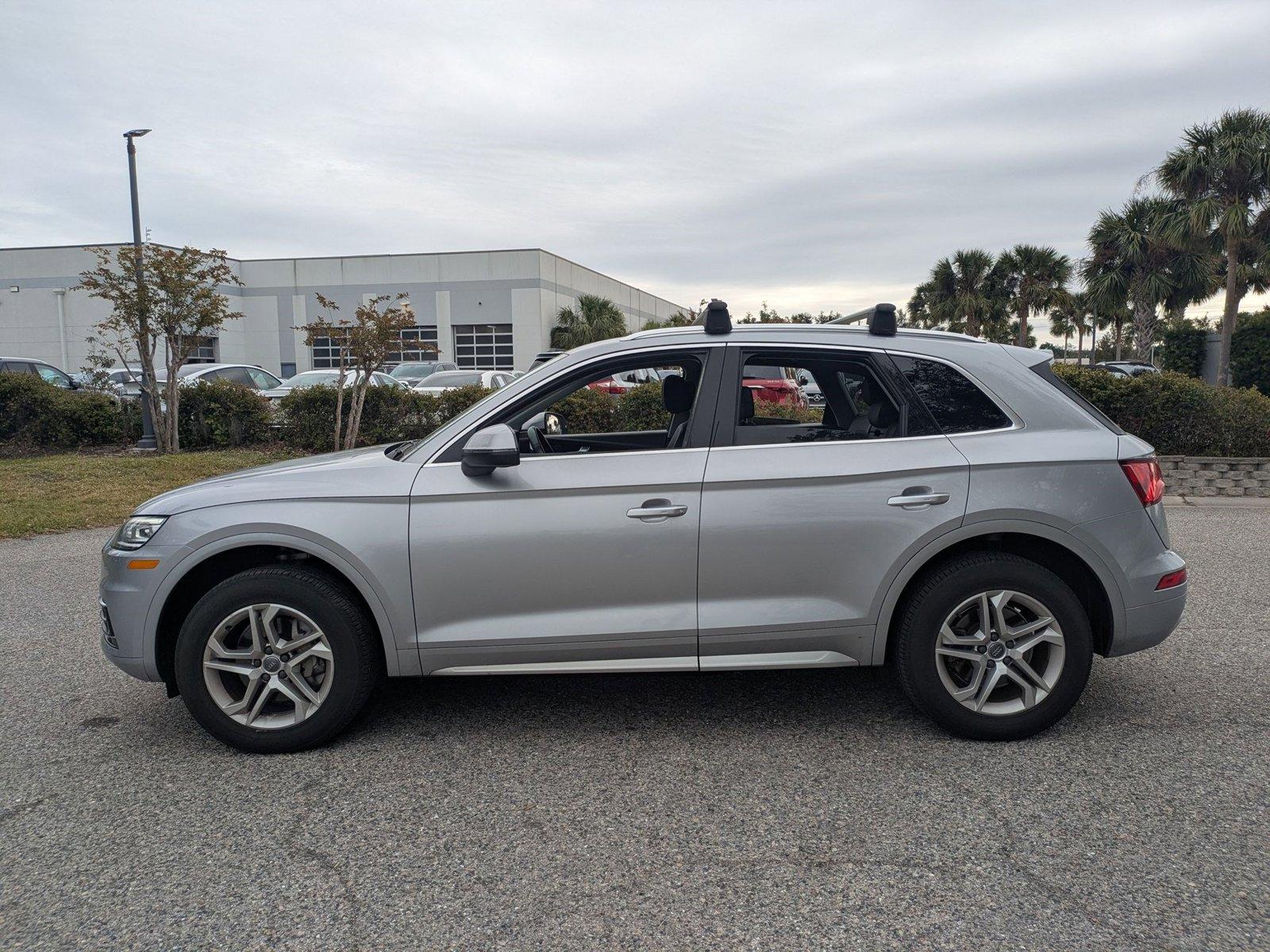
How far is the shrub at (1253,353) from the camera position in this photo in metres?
27.1

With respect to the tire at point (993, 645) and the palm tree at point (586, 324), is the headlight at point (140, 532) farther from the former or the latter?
the palm tree at point (586, 324)

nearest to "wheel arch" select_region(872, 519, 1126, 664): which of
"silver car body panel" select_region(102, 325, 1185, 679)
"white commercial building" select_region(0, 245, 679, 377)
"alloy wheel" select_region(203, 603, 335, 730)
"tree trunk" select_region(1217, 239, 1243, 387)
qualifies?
"silver car body panel" select_region(102, 325, 1185, 679)

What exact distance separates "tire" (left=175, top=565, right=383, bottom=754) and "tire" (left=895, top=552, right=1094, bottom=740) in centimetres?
227

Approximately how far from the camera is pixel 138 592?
3.69 meters

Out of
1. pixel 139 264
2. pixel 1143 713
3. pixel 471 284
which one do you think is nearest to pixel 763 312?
pixel 471 284

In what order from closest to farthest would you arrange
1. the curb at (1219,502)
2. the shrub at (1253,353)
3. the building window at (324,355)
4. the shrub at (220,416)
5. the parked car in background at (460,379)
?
the curb at (1219,502) → the shrub at (220,416) → the parked car in background at (460,379) → the shrub at (1253,353) → the building window at (324,355)

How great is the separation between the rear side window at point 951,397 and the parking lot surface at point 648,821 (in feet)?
4.40

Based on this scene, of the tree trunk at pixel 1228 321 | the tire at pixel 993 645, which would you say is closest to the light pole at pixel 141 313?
the tire at pixel 993 645

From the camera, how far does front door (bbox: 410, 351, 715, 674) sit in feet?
11.9

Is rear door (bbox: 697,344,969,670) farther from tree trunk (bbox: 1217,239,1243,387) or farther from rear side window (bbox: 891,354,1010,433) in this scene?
tree trunk (bbox: 1217,239,1243,387)

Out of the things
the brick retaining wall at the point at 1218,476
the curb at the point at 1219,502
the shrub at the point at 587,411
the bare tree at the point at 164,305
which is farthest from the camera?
the bare tree at the point at 164,305

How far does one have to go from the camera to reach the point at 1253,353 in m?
27.7

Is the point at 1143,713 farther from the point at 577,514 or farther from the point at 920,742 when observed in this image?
the point at 577,514

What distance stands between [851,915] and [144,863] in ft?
7.36
